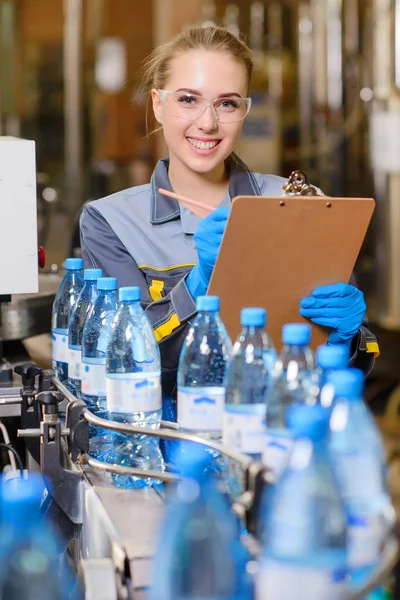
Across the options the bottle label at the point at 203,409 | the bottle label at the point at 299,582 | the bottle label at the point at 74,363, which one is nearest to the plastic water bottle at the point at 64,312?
the bottle label at the point at 74,363

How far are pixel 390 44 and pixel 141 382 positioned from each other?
179 inches

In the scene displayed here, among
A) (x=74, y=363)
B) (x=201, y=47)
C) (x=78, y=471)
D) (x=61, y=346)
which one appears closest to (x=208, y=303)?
(x=78, y=471)

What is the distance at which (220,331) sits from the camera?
160 cm

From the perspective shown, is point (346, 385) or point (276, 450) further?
point (276, 450)

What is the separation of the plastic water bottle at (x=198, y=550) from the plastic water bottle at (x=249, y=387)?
0.29 m

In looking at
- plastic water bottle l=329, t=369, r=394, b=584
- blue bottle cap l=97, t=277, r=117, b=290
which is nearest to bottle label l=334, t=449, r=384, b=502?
plastic water bottle l=329, t=369, r=394, b=584

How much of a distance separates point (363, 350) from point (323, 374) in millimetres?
679

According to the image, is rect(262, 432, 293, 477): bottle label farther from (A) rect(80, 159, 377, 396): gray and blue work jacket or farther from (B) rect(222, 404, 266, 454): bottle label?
(A) rect(80, 159, 377, 396): gray and blue work jacket

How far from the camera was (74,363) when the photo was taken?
78.4 inches

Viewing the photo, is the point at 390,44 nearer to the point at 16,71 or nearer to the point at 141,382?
the point at 16,71

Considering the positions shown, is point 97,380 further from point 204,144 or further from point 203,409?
point 204,144

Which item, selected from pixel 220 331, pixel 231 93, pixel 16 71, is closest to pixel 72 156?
pixel 16 71

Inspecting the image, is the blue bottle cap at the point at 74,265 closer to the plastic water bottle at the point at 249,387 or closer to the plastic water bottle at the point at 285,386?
the plastic water bottle at the point at 249,387

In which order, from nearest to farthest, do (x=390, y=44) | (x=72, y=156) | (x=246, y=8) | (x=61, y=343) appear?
(x=61, y=343) → (x=390, y=44) → (x=246, y=8) → (x=72, y=156)
